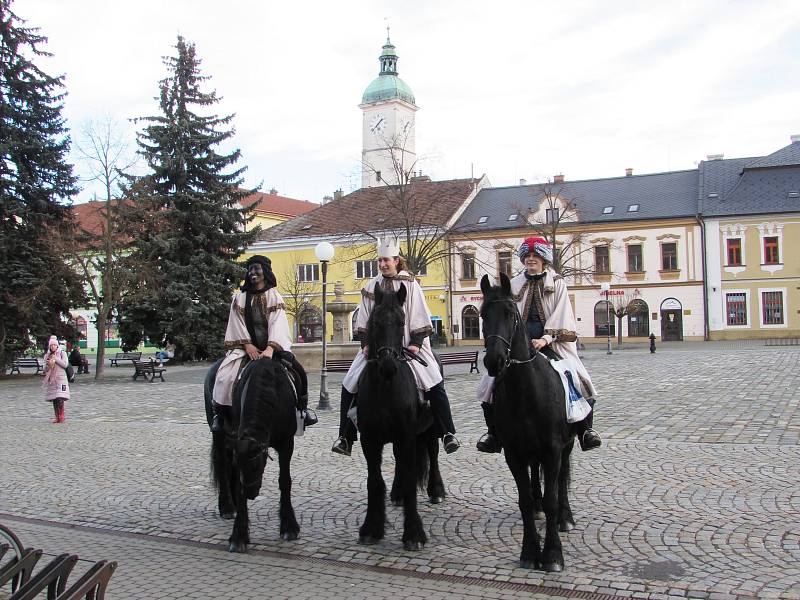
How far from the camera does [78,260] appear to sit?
89.2 feet

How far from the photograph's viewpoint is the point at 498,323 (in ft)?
18.3

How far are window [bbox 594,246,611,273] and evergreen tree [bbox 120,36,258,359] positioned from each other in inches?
1040

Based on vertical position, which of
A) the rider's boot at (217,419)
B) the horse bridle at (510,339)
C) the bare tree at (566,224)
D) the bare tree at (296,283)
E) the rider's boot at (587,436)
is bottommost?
the rider's boot at (587,436)

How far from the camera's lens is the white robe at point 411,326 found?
670 cm

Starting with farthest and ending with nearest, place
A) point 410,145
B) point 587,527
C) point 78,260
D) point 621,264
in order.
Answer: point 410,145, point 621,264, point 78,260, point 587,527

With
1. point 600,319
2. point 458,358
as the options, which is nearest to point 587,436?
point 458,358

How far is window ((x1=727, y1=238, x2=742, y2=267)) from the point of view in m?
50.2

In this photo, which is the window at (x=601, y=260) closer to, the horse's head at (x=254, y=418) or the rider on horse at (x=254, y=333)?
the rider on horse at (x=254, y=333)

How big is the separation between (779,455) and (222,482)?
6647 mm

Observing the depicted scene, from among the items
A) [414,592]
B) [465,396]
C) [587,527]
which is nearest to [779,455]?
[587,527]

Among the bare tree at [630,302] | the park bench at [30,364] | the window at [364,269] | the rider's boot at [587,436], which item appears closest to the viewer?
the rider's boot at [587,436]

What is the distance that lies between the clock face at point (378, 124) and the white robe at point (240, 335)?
274 feet

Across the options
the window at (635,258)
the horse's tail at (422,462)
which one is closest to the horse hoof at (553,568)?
the horse's tail at (422,462)

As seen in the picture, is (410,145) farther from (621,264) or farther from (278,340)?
(278,340)
